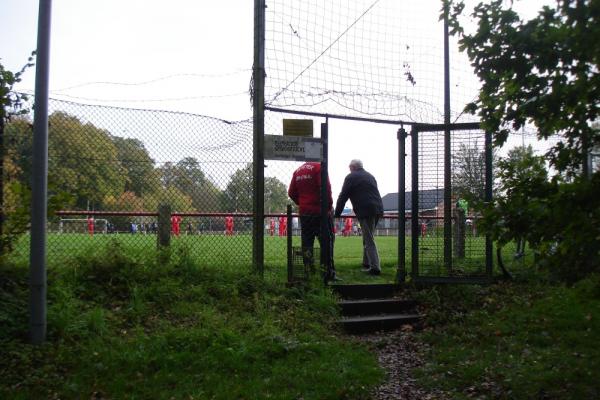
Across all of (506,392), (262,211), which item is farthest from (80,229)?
(506,392)

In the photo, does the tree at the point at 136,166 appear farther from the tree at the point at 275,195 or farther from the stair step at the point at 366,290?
the stair step at the point at 366,290

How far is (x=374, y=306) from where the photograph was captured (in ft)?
23.3

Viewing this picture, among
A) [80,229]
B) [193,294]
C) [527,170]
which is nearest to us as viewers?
[527,170]

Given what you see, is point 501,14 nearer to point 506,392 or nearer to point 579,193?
point 579,193

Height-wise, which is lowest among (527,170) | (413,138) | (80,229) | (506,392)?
(506,392)

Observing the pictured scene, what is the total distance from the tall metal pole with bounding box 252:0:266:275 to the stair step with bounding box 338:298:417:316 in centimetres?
129

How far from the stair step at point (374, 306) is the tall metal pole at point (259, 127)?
129cm

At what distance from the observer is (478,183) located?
7.67m

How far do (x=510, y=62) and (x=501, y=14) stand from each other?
36 cm

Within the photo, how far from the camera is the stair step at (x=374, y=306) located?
274 inches

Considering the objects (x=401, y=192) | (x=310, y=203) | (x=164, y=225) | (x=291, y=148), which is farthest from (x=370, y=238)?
(x=164, y=225)

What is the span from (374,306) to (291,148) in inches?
96.9

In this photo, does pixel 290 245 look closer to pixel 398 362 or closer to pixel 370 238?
pixel 370 238

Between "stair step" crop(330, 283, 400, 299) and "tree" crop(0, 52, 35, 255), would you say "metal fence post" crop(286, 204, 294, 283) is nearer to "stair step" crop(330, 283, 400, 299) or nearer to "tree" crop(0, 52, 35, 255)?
"stair step" crop(330, 283, 400, 299)
